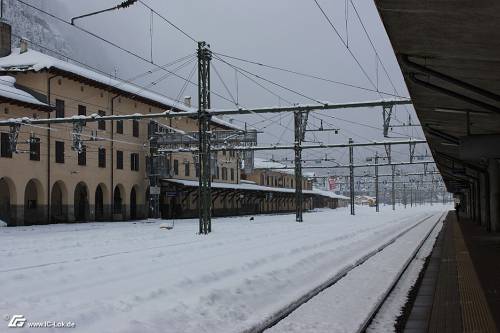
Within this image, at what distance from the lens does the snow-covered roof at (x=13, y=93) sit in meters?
34.8

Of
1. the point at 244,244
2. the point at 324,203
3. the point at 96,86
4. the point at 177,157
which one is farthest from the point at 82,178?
the point at 324,203

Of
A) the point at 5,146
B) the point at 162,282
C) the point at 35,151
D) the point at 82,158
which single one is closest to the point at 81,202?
the point at 82,158

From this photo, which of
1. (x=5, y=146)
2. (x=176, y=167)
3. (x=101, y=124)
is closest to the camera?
(x=5, y=146)

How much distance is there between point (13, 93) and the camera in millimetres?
35469

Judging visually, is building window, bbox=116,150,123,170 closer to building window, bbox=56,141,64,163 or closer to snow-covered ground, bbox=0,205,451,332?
building window, bbox=56,141,64,163

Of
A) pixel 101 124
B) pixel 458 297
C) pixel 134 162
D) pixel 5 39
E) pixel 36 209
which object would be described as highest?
pixel 5 39

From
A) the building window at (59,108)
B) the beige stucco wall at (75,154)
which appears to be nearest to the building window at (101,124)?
the beige stucco wall at (75,154)

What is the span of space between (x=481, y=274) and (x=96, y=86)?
37.3 m

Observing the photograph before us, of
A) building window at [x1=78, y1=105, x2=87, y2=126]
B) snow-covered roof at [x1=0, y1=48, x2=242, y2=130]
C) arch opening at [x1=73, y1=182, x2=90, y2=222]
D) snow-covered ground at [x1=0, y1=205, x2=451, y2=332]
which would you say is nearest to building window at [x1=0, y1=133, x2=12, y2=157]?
snow-covered roof at [x1=0, y1=48, x2=242, y2=130]

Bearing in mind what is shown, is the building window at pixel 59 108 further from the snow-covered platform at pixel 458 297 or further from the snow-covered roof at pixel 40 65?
the snow-covered platform at pixel 458 297

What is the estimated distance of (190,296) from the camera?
9.54m

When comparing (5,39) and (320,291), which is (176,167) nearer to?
(5,39)

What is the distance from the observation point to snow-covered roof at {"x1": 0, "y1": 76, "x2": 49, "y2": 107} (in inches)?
1368

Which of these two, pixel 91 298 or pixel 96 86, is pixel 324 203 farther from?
pixel 91 298
